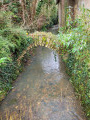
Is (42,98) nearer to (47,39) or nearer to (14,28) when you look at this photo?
(47,39)

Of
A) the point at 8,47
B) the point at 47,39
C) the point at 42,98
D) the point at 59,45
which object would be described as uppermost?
the point at 47,39

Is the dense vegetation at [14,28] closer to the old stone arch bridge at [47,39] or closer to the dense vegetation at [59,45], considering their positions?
the dense vegetation at [59,45]

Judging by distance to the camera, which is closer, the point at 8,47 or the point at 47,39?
the point at 8,47

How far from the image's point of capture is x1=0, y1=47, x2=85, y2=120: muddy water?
4547mm

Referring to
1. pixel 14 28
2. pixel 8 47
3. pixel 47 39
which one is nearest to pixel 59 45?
pixel 47 39

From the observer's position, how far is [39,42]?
7.02 meters

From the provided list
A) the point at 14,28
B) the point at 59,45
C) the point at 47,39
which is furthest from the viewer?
the point at 14,28

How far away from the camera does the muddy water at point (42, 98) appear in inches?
179

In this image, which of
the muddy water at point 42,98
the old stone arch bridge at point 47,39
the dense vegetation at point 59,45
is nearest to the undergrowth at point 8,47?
the dense vegetation at point 59,45

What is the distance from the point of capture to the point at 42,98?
546cm

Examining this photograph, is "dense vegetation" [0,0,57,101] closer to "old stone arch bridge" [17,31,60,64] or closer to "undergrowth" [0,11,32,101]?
"undergrowth" [0,11,32,101]

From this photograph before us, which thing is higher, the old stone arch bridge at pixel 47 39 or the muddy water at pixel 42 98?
the old stone arch bridge at pixel 47 39

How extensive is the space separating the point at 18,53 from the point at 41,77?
2.15m

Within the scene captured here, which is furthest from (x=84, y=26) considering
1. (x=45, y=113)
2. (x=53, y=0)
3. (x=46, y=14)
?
(x=53, y=0)
